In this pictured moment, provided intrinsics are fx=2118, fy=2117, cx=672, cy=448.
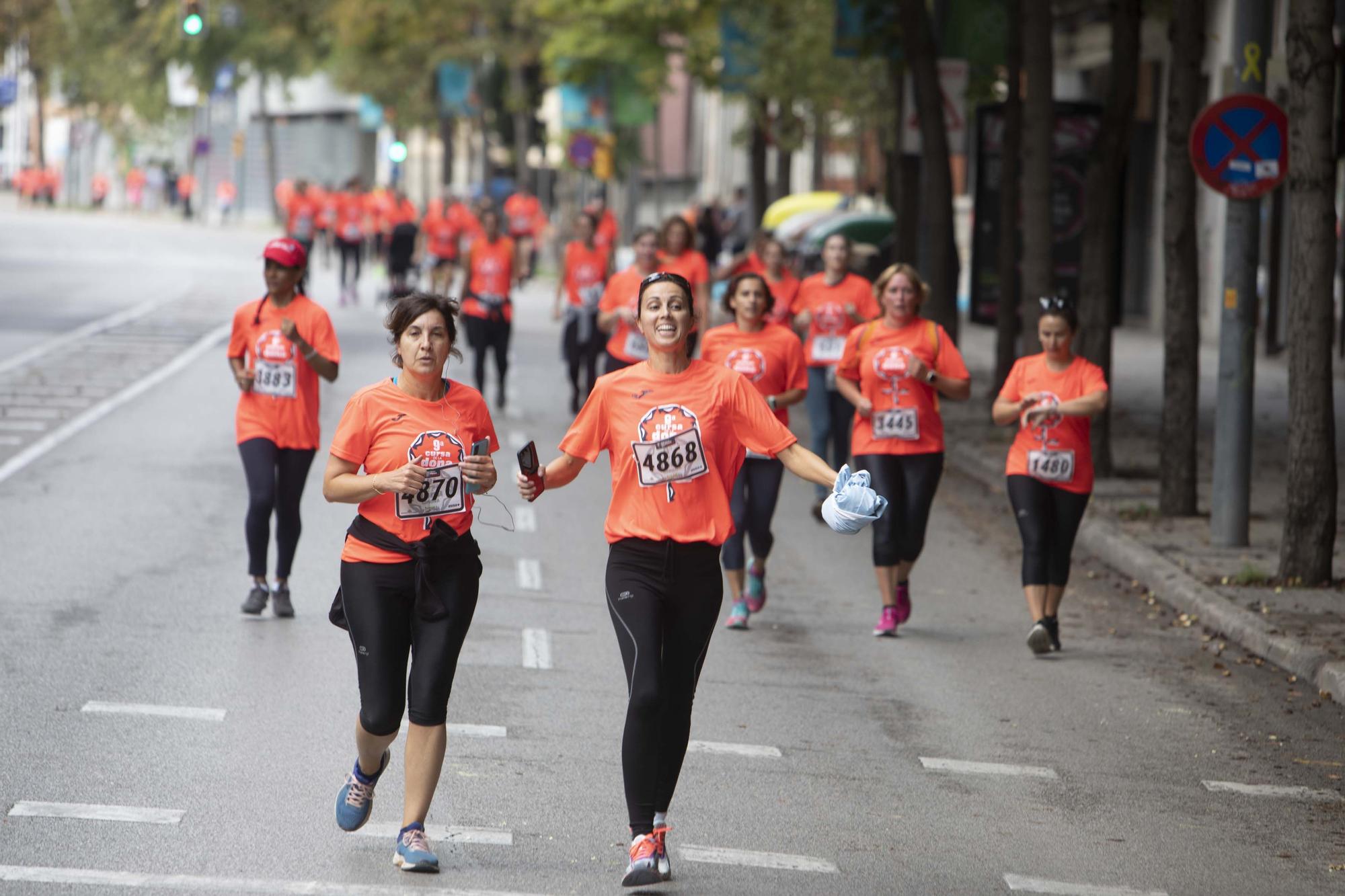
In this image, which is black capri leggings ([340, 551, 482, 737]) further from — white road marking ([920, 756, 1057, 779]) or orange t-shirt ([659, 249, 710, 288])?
orange t-shirt ([659, 249, 710, 288])

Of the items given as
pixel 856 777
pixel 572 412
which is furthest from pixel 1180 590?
pixel 572 412

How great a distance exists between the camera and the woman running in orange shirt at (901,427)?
34.0 feet

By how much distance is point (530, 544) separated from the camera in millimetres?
12859

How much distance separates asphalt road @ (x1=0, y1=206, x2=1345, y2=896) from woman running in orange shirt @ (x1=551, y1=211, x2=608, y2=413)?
226 inches

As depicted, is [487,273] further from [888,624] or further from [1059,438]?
[1059,438]

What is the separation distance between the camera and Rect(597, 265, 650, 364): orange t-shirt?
15.1 meters

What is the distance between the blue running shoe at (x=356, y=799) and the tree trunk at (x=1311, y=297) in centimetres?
673

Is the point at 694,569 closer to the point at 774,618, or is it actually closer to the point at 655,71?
Answer: the point at 774,618

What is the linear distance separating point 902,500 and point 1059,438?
3.05ft

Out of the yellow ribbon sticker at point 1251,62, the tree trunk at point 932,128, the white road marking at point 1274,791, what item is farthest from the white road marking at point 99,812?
the tree trunk at point 932,128

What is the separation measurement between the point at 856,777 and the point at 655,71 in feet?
105

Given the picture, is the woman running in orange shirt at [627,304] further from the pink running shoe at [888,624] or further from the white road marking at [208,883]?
the white road marking at [208,883]

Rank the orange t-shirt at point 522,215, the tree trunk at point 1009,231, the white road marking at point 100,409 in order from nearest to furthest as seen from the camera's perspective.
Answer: the white road marking at point 100,409
the tree trunk at point 1009,231
the orange t-shirt at point 522,215

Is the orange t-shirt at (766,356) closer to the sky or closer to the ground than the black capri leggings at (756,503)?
closer to the sky
